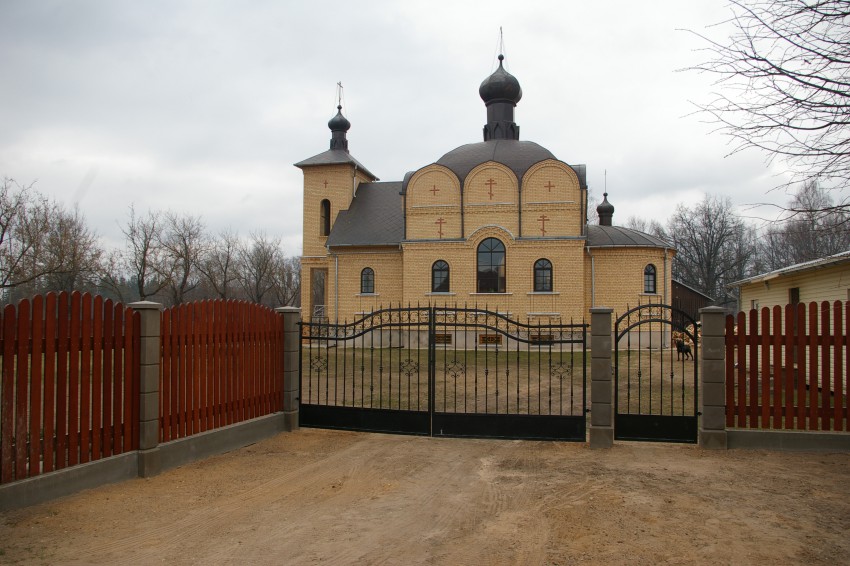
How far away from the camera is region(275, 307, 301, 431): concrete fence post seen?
9227 mm

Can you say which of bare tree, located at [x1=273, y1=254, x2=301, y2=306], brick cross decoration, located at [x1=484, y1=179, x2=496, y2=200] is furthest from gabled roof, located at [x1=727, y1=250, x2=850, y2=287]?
bare tree, located at [x1=273, y1=254, x2=301, y2=306]

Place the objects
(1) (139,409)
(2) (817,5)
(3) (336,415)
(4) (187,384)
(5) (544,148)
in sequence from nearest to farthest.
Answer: (2) (817,5) < (1) (139,409) < (4) (187,384) < (3) (336,415) < (5) (544,148)

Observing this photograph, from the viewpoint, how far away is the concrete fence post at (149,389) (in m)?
6.64

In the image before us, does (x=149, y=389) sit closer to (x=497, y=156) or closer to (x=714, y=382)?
(x=714, y=382)

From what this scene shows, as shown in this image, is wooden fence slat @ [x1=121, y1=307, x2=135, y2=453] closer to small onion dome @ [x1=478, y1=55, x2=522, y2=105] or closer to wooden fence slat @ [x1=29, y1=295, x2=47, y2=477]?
wooden fence slat @ [x1=29, y1=295, x2=47, y2=477]

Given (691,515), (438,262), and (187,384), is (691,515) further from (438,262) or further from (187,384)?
(438,262)

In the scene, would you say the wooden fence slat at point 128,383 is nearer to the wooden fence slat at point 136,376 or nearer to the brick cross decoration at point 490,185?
the wooden fence slat at point 136,376

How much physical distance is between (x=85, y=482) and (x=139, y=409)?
943mm

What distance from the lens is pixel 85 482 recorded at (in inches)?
236

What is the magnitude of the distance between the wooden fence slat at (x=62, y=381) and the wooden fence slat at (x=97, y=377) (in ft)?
1.02

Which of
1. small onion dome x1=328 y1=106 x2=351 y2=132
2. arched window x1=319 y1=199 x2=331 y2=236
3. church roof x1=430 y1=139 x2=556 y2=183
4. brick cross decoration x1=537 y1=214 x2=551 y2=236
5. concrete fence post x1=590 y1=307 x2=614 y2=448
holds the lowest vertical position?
concrete fence post x1=590 y1=307 x2=614 y2=448

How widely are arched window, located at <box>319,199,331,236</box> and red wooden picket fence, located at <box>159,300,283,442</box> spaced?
21.1 m

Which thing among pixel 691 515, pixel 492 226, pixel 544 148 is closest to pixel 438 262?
pixel 492 226

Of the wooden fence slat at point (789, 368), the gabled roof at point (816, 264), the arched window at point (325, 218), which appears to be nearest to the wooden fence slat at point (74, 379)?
the wooden fence slat at point (789, 368)
